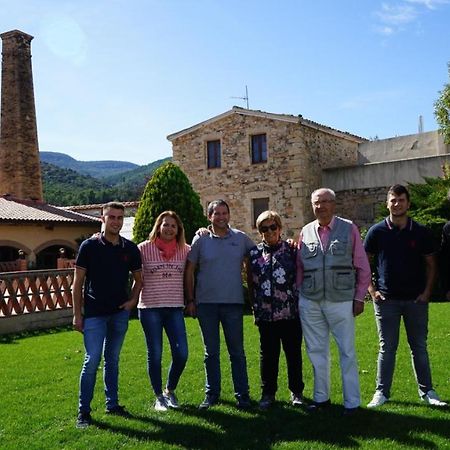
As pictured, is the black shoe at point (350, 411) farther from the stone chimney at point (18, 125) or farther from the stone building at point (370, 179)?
the stone chimney at point (18, 125)

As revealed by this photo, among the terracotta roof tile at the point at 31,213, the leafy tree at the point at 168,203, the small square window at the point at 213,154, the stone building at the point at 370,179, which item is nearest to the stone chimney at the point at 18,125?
the terracotta roof tile at the point at 31,213

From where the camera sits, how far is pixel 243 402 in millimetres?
5039

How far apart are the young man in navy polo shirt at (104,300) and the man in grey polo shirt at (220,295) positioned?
62cm

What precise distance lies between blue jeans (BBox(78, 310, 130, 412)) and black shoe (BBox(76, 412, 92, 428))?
4cm

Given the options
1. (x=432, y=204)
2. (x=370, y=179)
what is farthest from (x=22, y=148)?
(x=432, y=204)

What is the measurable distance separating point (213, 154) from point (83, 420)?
1921 centimetres

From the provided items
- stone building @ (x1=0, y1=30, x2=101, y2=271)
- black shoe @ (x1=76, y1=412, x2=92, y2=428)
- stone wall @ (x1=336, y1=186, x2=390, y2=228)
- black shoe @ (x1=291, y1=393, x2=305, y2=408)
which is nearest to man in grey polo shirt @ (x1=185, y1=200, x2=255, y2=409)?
black shoe @ (x1=291, y1=393, x2=305, y2=408)

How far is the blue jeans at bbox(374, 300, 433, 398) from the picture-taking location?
4.93m

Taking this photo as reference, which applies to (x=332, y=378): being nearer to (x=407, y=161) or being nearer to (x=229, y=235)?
(x=229, y=235)

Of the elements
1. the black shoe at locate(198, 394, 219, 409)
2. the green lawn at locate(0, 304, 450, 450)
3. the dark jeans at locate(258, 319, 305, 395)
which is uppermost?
the dark jeans at locate(258, 319, 305, 395)

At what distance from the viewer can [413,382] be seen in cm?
570

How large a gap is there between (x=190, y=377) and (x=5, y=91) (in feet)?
83.2

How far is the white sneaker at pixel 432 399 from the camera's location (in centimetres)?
486

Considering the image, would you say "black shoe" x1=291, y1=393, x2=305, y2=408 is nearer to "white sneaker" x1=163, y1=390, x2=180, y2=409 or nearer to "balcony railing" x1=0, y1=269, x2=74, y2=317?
"white sneaker" x1=163, y1=390, x2=180, y2=409
